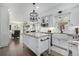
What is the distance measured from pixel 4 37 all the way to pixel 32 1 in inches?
35.8

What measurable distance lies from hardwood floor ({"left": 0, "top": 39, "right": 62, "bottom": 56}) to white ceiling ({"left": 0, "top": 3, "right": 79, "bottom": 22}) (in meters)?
0.48

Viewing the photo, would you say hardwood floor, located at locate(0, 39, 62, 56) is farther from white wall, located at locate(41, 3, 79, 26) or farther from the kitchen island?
white wall, located at locate(41, 3, 79, 26)

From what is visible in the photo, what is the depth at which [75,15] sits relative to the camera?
2.13 metres

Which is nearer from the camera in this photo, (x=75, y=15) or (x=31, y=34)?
(x=75, y=15)

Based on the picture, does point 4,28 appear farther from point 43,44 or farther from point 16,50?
point 43,44

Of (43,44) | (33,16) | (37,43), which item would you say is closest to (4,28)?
(33,16)

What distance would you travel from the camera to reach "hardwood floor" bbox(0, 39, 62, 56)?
7.19 feet

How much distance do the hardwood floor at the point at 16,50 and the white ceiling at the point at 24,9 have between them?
479 millimetres

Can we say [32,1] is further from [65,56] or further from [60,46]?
[65,56]

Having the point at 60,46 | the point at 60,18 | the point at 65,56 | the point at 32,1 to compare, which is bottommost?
the point at 65,56

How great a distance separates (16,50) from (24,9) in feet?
2.72

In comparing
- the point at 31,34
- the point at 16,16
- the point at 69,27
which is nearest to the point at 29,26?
the point at 31,34

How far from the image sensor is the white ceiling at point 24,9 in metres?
2.18

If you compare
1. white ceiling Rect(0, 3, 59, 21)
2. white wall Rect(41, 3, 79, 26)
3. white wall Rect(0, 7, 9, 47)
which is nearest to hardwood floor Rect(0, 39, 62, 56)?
white wall Rect(0, 7, 9, 47)
